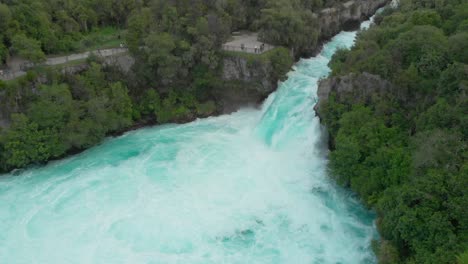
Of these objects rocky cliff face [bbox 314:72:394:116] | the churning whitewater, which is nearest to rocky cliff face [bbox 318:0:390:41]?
the churning whitewater

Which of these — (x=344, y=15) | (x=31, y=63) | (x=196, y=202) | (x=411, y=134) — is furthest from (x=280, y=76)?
(x=31, y=63)

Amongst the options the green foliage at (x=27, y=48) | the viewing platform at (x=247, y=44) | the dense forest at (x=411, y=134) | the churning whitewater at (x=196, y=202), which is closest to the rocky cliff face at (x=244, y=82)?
the viewing platform at (x=247, y=44)

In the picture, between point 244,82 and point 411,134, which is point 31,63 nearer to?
point 244,82

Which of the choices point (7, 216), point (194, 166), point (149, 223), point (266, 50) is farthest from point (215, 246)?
point (266, 50)

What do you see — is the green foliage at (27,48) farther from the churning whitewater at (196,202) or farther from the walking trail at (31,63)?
the churning whitewater at (196,202)

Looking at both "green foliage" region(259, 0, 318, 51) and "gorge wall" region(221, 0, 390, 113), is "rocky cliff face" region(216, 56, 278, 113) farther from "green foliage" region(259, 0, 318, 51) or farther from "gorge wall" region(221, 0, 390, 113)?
"green foliage" region(259, 0, 318, 51)
